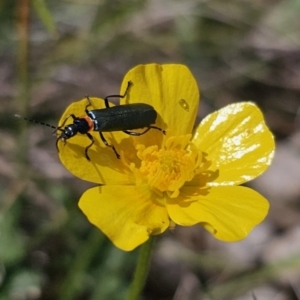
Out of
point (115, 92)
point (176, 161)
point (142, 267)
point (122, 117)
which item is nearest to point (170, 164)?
point (176, 161)

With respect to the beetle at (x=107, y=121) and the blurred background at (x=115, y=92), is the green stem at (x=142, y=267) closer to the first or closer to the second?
the beetle at (x=107, y=121)

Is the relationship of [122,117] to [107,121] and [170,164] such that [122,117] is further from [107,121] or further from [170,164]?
[170,164]

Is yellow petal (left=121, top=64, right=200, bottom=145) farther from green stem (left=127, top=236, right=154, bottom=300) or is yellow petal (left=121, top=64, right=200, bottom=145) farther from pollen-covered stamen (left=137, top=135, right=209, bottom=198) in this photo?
green stem (left=127, top=236, right=154, bottom=300)

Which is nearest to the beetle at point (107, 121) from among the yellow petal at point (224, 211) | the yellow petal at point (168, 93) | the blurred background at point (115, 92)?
the yellow petal at point (168, 93)

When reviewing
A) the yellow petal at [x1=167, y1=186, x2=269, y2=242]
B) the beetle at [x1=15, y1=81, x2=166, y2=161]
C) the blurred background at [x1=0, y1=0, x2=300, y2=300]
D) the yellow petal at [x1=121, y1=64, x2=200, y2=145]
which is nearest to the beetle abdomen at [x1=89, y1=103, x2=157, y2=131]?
the beetle at [x1=15, y1=81, x2=166, y2=161]

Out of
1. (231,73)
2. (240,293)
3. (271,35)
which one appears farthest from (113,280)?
(271,35)

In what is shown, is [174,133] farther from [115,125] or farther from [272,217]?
[272,217]
